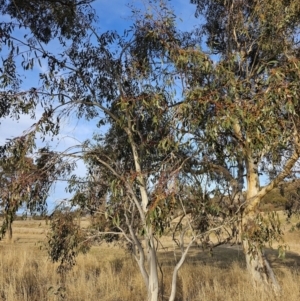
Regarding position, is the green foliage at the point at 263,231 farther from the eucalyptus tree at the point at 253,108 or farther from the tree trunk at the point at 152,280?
the tree trunk at the point at 152,280

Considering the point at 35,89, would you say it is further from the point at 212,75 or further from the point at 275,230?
the point at 275,230

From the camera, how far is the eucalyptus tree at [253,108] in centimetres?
537

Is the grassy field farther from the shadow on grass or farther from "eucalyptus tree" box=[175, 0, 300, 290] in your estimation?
the shadow on grass

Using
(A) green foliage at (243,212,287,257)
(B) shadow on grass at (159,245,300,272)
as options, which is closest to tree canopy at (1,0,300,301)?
(A) green foliage at (243,212,287,257)

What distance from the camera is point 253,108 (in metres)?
5.46

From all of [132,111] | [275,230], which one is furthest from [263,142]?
[132,111]

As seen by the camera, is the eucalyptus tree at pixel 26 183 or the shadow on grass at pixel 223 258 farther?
the shadow on grass at pixel 223 258

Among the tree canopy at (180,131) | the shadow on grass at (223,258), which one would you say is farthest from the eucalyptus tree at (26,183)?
the shadow on grass at (223,258)

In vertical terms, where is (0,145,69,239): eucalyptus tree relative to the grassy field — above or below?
above

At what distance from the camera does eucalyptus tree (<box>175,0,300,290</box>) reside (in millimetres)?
5371

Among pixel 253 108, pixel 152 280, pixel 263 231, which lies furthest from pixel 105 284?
pixel 253 108

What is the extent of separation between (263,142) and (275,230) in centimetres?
120

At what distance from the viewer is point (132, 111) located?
6.63 metres

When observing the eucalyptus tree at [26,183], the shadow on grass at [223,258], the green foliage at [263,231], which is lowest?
the shadow on grass at [223,258]
